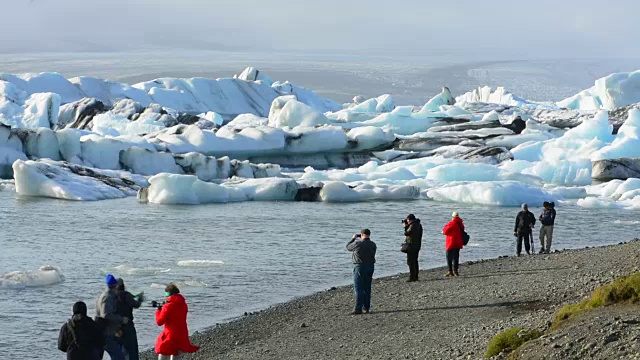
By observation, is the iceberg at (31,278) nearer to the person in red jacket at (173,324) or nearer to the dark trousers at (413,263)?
the dark trousers at (413,263)

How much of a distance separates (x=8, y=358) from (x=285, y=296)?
5.68m

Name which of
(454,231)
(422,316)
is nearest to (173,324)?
(422,316)

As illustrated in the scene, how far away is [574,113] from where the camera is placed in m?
60.6

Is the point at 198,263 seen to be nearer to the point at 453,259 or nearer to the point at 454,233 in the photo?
the point at 453,259

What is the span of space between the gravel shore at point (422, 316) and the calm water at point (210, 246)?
4.20 ft

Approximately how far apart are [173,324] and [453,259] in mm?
8360

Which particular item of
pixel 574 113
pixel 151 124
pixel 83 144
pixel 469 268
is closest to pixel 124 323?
pixel 469 268

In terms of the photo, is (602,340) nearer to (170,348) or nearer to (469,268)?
(170,348)

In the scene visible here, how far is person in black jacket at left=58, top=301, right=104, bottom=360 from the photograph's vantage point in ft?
27.2

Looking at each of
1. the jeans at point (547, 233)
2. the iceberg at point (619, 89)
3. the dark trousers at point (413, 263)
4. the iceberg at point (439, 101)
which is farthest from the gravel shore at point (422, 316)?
the iceberg at point (439, 101)

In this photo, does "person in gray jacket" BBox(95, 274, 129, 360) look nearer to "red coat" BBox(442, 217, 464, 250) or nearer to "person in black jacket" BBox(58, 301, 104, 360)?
"person in black jacket" BBox(58, 301, 104, 360)

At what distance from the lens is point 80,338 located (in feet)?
27.3

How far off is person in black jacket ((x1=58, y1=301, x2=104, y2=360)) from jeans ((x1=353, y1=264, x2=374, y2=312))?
521 cm

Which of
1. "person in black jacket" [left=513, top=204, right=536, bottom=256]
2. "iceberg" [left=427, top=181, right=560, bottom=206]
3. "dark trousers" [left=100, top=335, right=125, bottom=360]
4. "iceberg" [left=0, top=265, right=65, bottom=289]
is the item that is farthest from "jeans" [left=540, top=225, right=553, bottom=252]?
"iceberg" [left=427, top=181, right=560, bottom=206]
